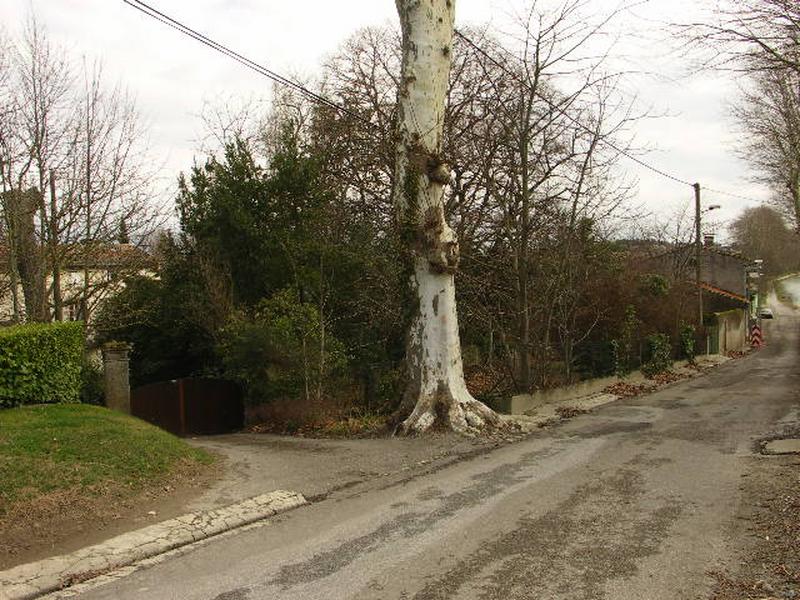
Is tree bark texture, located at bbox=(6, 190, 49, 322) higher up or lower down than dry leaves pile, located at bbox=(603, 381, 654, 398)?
higher up

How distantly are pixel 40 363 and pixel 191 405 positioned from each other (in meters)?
5.88

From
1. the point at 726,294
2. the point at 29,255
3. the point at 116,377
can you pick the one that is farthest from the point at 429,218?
the point at 726,294

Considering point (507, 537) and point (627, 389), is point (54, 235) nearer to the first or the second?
point (507, 537)

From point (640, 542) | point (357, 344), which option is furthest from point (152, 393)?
point (640, 542)

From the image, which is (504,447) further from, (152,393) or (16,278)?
(16,278)

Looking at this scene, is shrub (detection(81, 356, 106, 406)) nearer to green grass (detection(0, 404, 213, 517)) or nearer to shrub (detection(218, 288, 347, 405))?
shrub (detection(218, 288, 347, 405))

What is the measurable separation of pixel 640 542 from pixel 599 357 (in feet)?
51.0

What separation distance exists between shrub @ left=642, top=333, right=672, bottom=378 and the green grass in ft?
58.1

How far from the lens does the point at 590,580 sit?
4953 mm

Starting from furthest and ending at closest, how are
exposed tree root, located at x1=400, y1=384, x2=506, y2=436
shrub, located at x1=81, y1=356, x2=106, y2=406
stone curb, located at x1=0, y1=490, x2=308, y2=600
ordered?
1. shrub, located at x1=81, y1=356, x2=106, y2=406
2. exposed tree root, located at x1=400, y1=384, x2=506, y2=436
3. stone curb, located at x1=0, y1=490, x2=308, y2=600

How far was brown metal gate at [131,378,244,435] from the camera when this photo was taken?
1614cm

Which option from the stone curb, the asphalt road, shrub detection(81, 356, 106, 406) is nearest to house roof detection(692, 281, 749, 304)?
the asphalt road

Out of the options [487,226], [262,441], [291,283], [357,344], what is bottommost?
[262,441]

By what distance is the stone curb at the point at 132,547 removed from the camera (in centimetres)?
525
